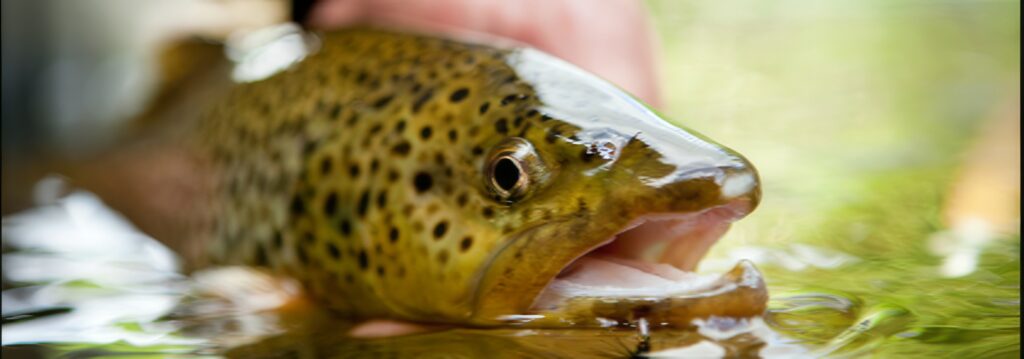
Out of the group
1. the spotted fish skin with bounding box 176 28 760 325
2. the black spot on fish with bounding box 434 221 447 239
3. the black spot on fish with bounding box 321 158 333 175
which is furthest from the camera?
the black spot on fish with bounding box 321 158 333 175

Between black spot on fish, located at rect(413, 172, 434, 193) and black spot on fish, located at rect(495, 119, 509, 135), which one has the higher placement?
black spot on fish, located at rect(495, 119, 509, 135)

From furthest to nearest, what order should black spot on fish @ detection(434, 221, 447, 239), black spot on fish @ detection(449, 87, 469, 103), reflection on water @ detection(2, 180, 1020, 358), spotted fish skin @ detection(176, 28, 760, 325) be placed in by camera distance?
black spot on fish @ detection(449, 87, 469, 103), black spot on fish @ detection(434, 221, 447, 239), spotted fish skin @ detection(176, 28, 760, 325), reflection on water @ detection(2, 180, 1020, 358)

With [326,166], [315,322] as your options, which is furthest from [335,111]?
[315,322]

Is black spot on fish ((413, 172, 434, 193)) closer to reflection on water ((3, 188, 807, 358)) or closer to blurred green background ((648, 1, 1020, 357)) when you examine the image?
reflection on water ((3, 188, 807, 358))

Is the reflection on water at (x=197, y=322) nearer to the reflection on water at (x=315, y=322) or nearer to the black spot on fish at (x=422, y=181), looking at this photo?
the reflection on water at (x=315, y=322)

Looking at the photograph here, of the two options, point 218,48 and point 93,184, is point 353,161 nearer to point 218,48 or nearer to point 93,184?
point 218,48

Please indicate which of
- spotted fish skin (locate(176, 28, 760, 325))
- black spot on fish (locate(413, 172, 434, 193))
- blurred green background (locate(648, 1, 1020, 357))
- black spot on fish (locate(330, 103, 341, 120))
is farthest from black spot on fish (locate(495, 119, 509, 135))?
black spot on fish (locate(330, 103, 341, 120))
